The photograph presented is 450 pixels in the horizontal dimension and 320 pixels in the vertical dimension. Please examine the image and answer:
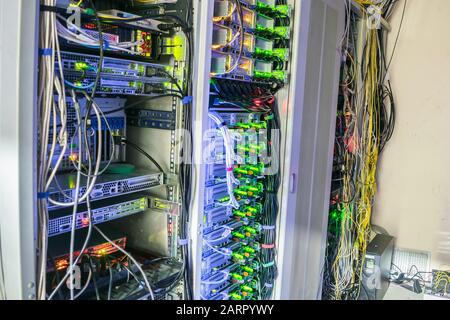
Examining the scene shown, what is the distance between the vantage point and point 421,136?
3.12 metres

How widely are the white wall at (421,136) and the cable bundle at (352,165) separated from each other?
290 millimetres

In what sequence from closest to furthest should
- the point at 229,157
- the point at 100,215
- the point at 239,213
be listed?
the point at 100,215 → the point at 229,157 → the point at 239,213

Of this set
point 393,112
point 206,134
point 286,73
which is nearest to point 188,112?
point 206,134

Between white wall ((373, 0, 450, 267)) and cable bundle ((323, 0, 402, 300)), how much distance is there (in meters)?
0.29

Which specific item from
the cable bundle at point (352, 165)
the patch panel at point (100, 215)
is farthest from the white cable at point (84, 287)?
the cable bundle at point (352, 165)

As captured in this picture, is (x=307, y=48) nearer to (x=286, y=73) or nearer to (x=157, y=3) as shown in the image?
(x=286, y=73)

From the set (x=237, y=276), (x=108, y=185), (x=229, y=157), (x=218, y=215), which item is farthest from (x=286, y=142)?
(x=108, y=185)

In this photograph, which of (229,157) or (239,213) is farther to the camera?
(239,213)

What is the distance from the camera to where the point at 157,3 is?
1.44 metres

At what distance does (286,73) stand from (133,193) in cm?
94

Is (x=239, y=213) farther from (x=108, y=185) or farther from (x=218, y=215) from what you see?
(x=108, y=185)

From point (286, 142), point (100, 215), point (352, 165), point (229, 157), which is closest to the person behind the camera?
point (100, 215)

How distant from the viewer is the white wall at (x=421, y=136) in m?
3.03

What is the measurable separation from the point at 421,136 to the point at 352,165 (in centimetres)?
71
